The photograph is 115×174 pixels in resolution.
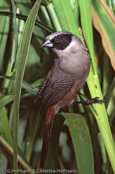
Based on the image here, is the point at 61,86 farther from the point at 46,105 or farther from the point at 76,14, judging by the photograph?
the point at 76,14

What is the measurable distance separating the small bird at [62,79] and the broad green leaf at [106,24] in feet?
0.27

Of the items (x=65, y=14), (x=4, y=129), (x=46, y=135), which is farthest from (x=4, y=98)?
(x=65, y=14)

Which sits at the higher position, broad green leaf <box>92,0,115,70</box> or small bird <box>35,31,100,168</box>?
broad green leaf <box>92,0,115,70</box>

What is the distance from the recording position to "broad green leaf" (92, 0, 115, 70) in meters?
0.72

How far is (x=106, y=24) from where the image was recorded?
733 millimetres

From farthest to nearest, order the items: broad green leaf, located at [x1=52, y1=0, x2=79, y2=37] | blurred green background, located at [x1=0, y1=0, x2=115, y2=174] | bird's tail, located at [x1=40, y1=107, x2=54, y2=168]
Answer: bird's tail, located at [x1=40, y1=107, x2=54, y2=168] < broad green leaf, located at [x1=52, y1=0, x2=79, y2=37] < blurred green background, located at [x1=0, y1=0, x2=115, y2=174]

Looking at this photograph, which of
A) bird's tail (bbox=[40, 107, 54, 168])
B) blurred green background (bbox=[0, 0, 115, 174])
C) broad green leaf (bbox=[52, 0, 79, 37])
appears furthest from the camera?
bird's tail (bbox=[40, 107, 54, 168])

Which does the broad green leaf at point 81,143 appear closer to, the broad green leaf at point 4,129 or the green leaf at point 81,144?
the green leaf at point 81,144

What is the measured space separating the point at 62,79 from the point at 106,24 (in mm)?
258

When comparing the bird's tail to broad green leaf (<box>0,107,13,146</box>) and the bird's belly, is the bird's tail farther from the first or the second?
broad green leaf (<box>0,107,13,146</box>)

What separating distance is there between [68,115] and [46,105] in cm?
23

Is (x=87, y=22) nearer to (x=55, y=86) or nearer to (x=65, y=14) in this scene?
(x=65, y=14)

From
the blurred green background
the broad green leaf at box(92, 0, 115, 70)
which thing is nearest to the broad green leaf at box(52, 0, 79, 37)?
the blurred green background

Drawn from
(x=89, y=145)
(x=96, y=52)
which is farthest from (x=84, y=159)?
(x=96, y=52)
